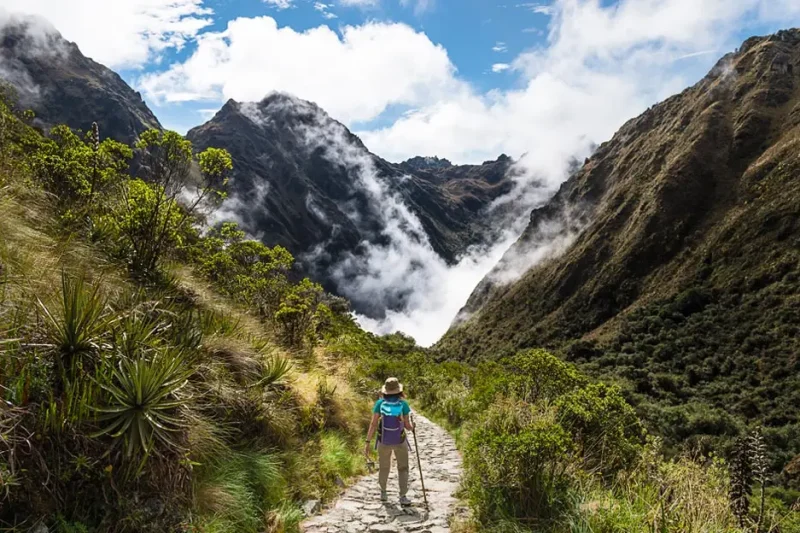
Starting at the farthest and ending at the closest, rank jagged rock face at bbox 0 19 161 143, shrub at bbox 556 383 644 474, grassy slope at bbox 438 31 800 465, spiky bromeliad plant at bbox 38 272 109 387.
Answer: jagged rock face at bbox 0 19 161 143 < grassy slope at bbox 438 31 800 465 < shrub at bbox 556 383 644 474 < spiky bromeliad plant at bbox 38 272 109 387

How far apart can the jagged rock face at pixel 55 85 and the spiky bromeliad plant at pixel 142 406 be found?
575 ft

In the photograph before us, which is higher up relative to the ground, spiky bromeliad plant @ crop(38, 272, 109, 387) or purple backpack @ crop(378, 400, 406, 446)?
spiky bromeliad plant @ crop(38, 272, 109, 387)

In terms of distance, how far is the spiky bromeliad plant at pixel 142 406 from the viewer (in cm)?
400

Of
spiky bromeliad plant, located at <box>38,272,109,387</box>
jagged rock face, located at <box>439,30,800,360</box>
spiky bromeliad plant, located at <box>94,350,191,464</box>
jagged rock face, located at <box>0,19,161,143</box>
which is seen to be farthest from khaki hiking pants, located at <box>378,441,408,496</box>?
jagged rock face, located at <box>0,19,161,143</box>

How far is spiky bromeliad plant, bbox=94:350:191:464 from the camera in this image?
400 cm

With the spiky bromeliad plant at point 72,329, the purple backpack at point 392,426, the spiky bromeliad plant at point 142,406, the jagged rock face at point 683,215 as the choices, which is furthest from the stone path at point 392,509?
the jagged rock face at point 683,215

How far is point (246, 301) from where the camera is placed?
13242 mm

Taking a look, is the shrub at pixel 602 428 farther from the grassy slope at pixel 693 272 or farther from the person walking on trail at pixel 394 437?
the grassy slope at pixel 693 272

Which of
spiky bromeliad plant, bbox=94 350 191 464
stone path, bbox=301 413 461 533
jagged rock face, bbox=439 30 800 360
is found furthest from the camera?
jagged rock face, bbox=439 30 800 360

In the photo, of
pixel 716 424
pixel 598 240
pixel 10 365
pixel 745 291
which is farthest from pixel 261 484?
pixel 598 240

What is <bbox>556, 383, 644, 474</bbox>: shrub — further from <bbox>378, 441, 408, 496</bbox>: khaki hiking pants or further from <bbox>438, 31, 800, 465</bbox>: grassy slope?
<bbox>438, 31, 800, 465</bbox>: grassy slope

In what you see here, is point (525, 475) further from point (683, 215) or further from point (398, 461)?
point (683, 215)

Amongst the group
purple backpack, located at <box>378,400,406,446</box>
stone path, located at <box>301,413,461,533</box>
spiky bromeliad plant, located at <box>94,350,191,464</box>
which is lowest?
stone path, located at <box>301,413,461,533</box>

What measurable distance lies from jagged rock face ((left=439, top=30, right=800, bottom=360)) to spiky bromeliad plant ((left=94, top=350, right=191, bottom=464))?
299ft
